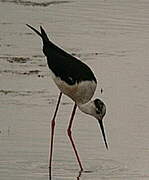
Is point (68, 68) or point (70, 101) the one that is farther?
point (70, 101)

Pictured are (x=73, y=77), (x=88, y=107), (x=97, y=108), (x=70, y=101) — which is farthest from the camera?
(x=70, y=101)

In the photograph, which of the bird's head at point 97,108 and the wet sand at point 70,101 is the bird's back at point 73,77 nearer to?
the bird's head at point 97,108

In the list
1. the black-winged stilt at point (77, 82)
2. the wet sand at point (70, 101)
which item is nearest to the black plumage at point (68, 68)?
the black-winged stilt at point (77, 82)

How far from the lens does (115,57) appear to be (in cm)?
1507

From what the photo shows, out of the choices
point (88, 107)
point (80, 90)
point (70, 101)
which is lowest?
point (70, 101)

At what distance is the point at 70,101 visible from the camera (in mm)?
12156

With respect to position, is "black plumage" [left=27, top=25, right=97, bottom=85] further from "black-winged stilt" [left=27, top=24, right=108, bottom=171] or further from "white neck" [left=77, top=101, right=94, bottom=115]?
"white neck" [left=77, top=101, right=94, bottom=115]

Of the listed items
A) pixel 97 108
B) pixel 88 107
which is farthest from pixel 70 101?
pixel 97 108

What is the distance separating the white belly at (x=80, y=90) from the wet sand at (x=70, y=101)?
571 millimetres

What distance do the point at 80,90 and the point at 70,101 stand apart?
7.43 feet

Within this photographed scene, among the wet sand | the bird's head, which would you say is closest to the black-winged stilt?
the bird's head

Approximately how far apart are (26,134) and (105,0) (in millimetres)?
12108

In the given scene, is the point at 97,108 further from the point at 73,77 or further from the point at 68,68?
the point at 68,68

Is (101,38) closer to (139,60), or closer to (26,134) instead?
(139,60)
